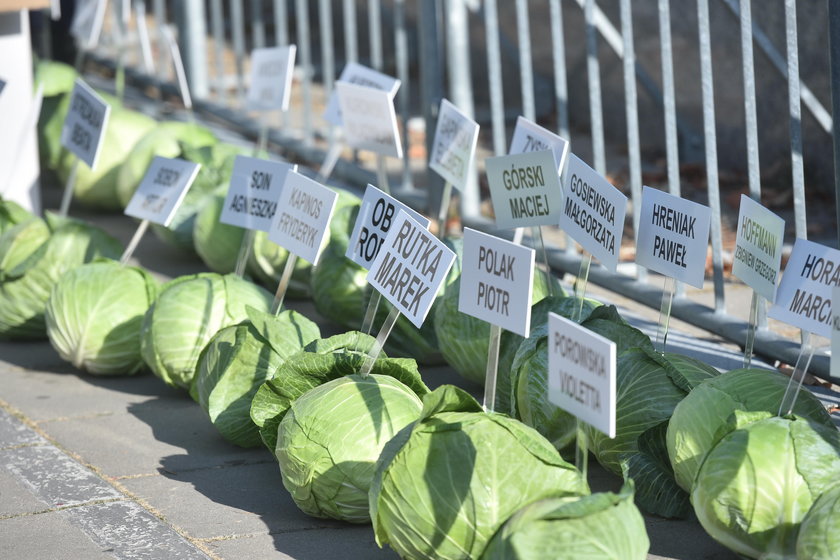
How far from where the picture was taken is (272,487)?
3.55m

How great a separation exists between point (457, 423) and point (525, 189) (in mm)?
1220

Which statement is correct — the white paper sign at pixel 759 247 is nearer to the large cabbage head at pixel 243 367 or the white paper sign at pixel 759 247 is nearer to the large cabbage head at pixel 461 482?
the large cabbage head at pixel 461 482

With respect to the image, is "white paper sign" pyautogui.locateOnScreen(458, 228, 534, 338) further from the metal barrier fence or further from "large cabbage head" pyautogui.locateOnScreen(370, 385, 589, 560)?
the metal barrier fence

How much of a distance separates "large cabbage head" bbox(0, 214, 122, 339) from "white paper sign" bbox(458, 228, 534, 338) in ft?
7.59

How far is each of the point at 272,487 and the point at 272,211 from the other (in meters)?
1.25

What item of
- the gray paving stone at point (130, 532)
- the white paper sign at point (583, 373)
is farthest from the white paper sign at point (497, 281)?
the gray paving stone at point (130, 532)

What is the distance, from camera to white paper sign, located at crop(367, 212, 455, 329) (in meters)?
3.16

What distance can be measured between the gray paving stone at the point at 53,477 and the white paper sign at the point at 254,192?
1.14m

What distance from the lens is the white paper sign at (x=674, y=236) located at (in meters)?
3.41

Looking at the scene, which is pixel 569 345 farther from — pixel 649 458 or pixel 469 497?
pixel 649 458

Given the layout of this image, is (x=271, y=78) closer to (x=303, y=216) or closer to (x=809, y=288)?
(x=303, y=216)

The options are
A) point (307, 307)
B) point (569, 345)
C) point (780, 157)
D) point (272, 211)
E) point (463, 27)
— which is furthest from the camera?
point (780, 157)

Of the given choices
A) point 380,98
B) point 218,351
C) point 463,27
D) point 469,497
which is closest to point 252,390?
point 218,351

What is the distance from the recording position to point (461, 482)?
2.74m
